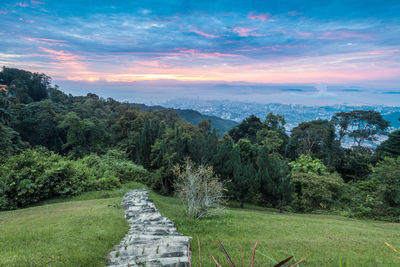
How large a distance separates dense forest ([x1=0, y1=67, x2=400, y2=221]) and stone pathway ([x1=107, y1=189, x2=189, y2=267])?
6.85m

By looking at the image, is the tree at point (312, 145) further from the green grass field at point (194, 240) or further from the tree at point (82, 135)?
the tree at point (82, 135)

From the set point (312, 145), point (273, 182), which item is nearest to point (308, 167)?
point (273, 182)

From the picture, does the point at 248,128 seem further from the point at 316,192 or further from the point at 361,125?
the point at 316,192

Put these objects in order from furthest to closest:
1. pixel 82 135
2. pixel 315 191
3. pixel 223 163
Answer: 1. pixel 82 135
2. pixel 315 191
3. pixel 223 163

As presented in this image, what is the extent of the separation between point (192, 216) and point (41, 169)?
8.74 m

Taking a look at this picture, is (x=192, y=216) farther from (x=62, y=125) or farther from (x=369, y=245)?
(x=62, y=125)

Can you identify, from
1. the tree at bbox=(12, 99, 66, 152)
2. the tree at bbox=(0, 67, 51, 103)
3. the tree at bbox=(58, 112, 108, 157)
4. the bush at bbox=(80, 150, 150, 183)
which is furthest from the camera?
the tree at bbox=(0, 67, 51, 103)

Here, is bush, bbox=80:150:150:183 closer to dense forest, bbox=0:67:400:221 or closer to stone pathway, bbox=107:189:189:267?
dense forest, bbox=0:67:400:221

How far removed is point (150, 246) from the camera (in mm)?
4910

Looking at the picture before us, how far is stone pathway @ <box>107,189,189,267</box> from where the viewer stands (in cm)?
427

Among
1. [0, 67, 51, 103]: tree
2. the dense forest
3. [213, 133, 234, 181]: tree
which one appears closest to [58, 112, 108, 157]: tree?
the dense forest

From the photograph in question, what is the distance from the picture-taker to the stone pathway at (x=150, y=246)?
4270 mm

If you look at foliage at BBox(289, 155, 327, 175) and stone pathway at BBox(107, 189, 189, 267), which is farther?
foliage at BBox(289, 155, 327, 175)

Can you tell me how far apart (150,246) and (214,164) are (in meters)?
10.6
